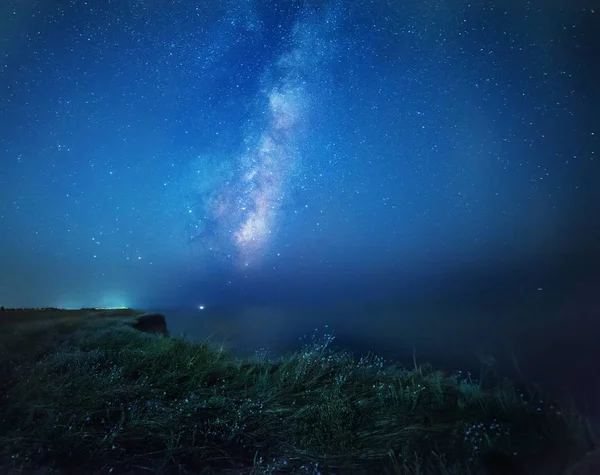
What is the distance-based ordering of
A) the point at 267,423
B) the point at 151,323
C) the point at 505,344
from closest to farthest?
the point at 267,423 < the point at 505,344 < the point at 151,323

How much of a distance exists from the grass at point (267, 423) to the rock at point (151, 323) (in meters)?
9.44

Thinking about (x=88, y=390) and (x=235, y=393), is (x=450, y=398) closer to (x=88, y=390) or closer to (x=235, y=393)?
(x=235, y=393)

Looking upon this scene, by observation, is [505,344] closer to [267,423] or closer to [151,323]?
[267,423]

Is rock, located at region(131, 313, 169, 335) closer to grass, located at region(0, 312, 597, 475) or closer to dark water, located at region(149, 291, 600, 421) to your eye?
dark water, located at region(149, 291, 600, 421)

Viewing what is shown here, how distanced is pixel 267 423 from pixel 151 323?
15.9 metres

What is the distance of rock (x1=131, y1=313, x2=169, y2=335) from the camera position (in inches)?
702

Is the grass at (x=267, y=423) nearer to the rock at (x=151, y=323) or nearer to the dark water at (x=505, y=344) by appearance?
the dark water at (x=505, y=344)

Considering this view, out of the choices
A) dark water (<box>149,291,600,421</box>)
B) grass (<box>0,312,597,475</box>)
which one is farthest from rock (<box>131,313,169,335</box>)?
grass (<box>0,312,597,475</box>)

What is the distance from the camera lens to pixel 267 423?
5.66 metres

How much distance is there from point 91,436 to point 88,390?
1.85 meters

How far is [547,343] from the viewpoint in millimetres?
15734

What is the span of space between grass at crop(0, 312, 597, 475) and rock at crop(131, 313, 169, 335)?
944cm

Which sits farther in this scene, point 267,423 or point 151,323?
point 151,323

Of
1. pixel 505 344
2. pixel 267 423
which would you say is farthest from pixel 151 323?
pixel 505 344
